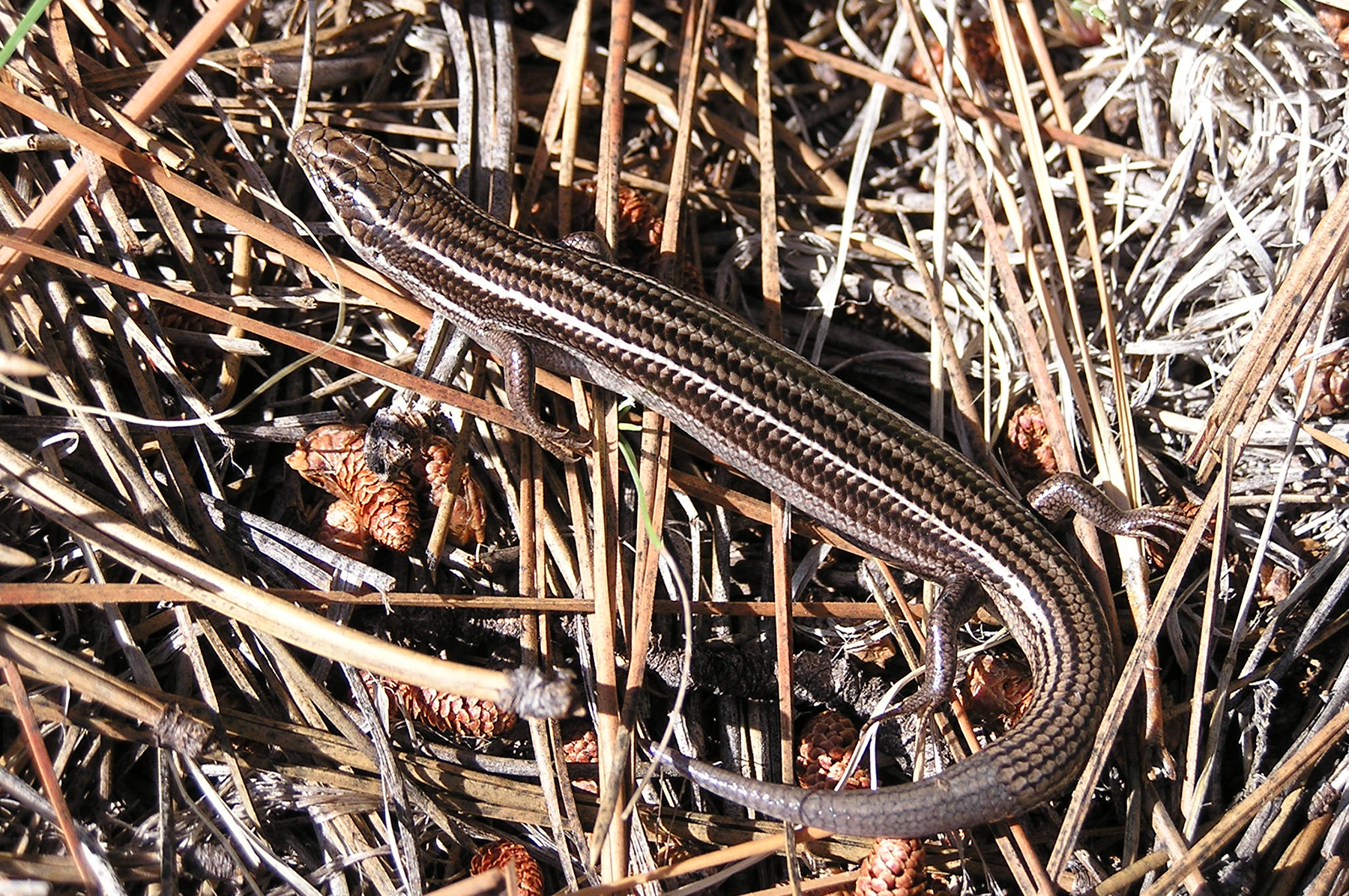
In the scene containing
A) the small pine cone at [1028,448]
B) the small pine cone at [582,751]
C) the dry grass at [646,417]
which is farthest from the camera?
the small pine cone at [1028,448]

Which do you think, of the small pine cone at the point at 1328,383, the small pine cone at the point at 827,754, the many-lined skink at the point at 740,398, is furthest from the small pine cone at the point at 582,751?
the small pine cone at the point at 1328,383

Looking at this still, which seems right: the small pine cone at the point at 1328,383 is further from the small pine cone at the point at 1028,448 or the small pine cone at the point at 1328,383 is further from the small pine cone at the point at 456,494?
the small pine cone at the point at 456,494

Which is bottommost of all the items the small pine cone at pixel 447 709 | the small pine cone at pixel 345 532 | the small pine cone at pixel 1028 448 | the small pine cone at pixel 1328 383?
the small pine cone at pixel 447 709

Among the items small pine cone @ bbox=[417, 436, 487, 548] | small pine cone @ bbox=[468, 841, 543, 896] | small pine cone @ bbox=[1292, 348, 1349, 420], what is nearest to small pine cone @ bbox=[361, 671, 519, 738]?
small pine cone @ bbox=[468, 841, 543, 896]

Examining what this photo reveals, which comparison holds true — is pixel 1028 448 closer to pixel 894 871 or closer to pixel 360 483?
pixel 894 871

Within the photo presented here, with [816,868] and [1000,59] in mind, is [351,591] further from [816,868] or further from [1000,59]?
[1000,59]

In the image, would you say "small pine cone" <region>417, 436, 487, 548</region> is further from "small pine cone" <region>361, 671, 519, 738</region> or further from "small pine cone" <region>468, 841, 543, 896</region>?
"small pine cone" <region>468, 841, 543, 896</region>
